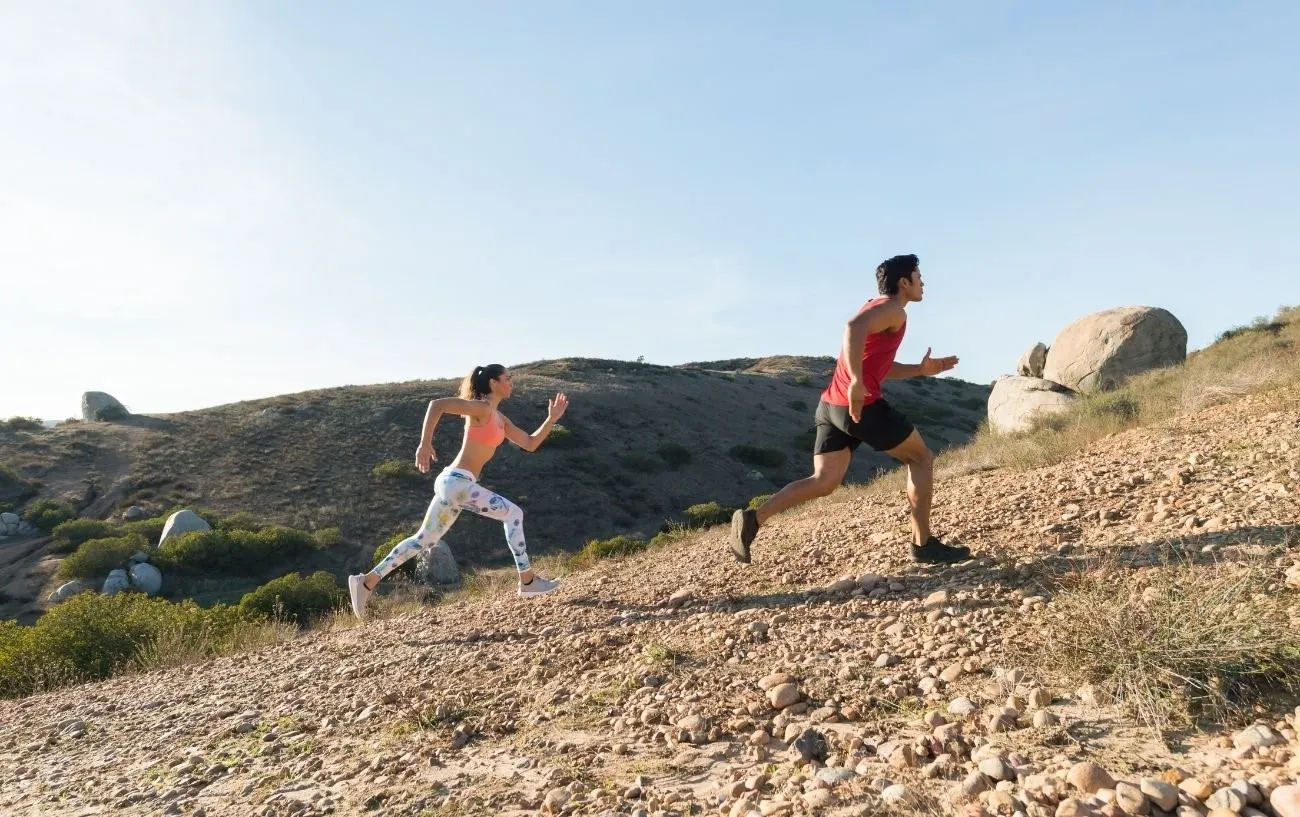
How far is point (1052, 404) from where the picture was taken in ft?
47.6

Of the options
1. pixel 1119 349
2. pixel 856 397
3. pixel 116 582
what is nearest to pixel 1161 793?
pixel 856 397

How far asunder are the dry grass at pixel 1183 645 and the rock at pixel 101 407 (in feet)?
131

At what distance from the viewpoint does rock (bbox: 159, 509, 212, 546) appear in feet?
68.9

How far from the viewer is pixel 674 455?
30797mm

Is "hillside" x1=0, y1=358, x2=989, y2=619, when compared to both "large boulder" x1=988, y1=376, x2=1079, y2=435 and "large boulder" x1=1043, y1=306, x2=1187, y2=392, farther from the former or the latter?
"large boulder" x1=1043, y1=306, x2=1187, y2=392

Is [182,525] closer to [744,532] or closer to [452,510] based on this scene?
[452,510]

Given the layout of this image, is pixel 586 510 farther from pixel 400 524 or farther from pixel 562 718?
pixel 562 718

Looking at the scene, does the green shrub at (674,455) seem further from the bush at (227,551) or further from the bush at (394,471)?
the bush at (227,551)

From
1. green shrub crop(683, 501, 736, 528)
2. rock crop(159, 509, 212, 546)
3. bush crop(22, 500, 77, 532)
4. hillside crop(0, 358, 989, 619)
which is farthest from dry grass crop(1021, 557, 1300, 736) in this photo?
bush crop(22, 500, 77, 532)

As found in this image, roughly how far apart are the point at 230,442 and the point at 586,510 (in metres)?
14.6

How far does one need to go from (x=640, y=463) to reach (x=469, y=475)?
928 inches

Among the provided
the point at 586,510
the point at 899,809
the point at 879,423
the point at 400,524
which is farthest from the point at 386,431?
the point at 899,809

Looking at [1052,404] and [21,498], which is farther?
[21,498]

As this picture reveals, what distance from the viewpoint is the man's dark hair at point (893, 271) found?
4.70 metres
